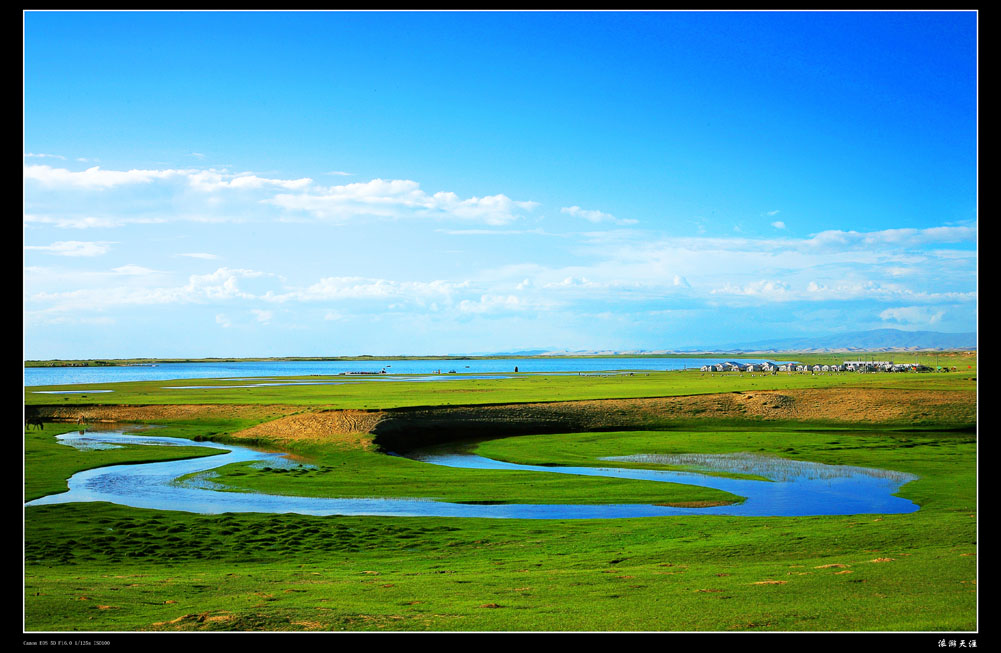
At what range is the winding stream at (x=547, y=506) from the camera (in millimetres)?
19562

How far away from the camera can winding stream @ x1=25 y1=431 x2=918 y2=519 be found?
19.6 metres

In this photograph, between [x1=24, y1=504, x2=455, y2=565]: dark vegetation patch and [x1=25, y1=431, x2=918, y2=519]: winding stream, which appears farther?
[x1=25, y1=431, x2=918, y2=519]: winding stream

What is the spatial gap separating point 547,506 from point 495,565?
7.30 metres

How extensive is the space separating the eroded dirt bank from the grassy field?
33.0 feet

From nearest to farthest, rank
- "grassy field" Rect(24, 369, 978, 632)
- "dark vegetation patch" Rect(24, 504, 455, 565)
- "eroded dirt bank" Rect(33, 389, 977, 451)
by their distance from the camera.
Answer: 1. "grassy field" Rect(24, 369, 978, 632)
2. "dark vegetation patch" Rect(24, 504, 455, 565)
3. "eroded dirt bank" Rect(33, 389, 977, 451)

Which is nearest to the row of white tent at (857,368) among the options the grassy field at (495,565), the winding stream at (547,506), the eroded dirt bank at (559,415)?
the eroded dirt bank at (559,415)

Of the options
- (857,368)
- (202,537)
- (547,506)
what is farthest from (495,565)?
(857,368)

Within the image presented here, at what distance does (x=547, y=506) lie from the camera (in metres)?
20.3

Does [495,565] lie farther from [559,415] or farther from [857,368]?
[857,368]

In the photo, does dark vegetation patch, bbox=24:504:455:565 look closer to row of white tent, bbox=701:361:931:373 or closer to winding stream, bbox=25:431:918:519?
winding stream, bbox=25:431:918:519

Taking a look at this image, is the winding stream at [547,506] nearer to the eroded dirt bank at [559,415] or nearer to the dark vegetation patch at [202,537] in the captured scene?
the dark vegetation patch at [202,537]

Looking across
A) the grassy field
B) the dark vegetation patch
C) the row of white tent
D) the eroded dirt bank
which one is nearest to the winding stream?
the grassy field

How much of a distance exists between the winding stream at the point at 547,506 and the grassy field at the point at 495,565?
1.01 meters
